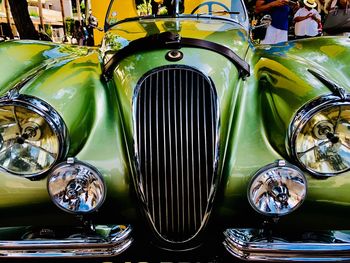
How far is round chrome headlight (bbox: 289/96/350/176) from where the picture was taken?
2.18 metres

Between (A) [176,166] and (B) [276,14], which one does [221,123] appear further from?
(B) [276,14]

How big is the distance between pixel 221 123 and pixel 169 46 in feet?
1.94

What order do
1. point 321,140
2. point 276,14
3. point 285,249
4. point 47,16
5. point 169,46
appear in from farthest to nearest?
point 47,16, point 276,14, point 169,46, point 321,140, point 285,249

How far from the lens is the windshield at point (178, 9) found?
3629 mm

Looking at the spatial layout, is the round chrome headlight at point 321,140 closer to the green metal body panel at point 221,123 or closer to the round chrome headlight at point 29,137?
the green metal body panel at point 221,123

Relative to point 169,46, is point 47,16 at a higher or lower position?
lower

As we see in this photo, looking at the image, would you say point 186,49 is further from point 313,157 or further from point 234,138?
point 313,157

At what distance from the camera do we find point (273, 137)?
7.72 feet

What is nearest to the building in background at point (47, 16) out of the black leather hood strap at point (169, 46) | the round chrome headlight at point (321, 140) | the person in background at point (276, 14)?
the person in background at point (276, 14)

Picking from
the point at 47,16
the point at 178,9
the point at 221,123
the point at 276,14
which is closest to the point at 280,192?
the point at 221,123

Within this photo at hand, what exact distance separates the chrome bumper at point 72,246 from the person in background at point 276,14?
175 inches

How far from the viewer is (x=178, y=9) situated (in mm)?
3605

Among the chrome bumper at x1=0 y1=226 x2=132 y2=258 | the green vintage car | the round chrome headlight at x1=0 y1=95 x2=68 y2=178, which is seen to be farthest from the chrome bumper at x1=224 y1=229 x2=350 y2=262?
the round chrome headlight at x1=0 y1=95 x2=68 y2=178

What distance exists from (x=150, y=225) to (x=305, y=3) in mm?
6618
